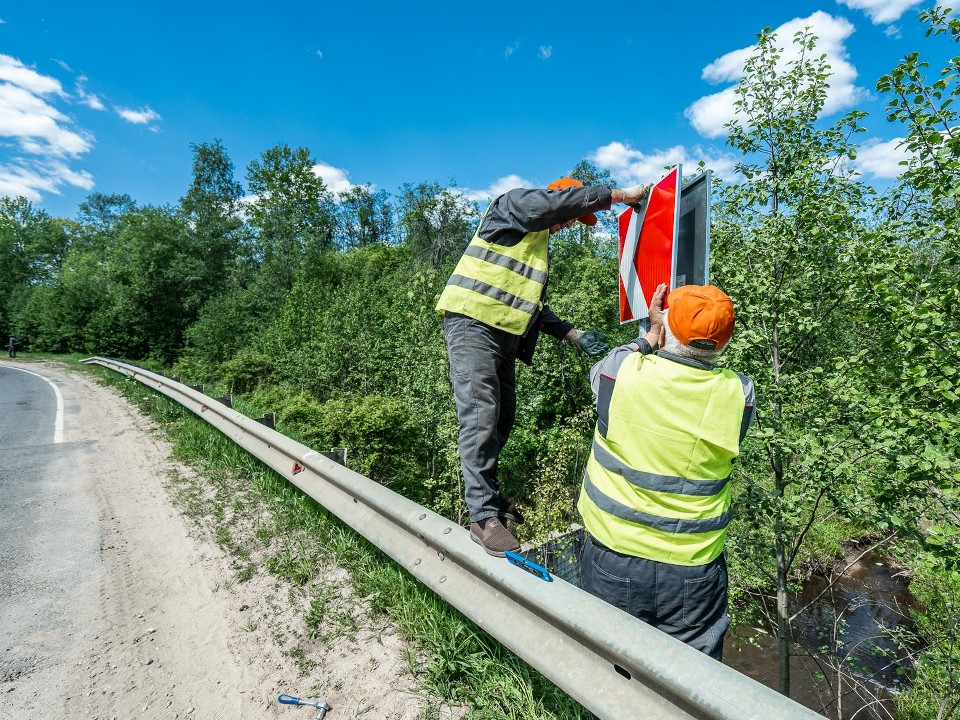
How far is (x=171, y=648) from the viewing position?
237 cm

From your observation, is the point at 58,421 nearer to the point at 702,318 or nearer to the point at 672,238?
the point at 672,238

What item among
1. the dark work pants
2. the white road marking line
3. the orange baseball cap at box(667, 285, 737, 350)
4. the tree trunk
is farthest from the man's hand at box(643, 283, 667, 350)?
the white road marking line

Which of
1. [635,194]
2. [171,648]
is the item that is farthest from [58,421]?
[635,194]

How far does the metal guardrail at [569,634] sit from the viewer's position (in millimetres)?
1232

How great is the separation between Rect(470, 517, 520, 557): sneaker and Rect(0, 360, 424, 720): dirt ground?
0.61 metres

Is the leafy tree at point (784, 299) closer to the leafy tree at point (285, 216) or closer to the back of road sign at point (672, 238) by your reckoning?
the back of road sign at point (672, 238)

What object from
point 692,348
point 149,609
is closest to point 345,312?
point 149,609

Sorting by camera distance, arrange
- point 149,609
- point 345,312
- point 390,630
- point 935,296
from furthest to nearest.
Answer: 1. point 345,312
2. point 935,296
3. point 149,609
4. point 390,630

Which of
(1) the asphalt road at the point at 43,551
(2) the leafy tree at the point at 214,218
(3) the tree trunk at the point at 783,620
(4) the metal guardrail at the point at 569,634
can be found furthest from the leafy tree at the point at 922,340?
(2) the leafy tree at the point at 214,218

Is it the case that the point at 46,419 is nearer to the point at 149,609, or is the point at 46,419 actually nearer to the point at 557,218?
the point at 149,609

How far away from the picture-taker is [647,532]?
2.03 metres

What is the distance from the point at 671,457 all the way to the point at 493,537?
2.54 ft

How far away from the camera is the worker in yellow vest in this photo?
1960 mm

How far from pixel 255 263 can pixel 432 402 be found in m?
24.8
